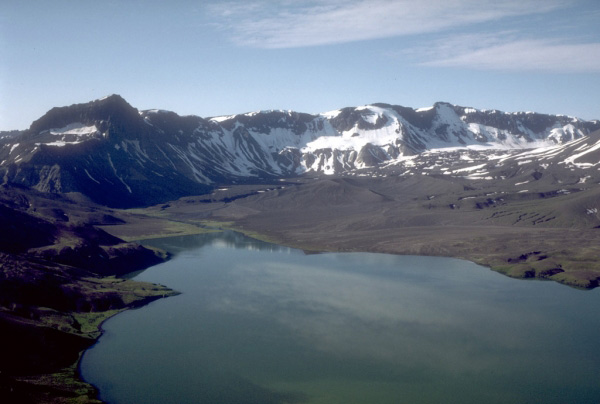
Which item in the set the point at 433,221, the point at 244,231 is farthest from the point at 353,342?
the point at 244,231

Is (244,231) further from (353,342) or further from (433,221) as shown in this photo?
(353,342)

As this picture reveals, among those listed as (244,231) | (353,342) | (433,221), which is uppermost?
(433,221)

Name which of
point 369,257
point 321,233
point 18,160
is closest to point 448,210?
point 321,233

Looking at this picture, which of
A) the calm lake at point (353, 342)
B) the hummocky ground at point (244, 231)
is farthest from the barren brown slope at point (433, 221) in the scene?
the calm lake at point (353, 342)

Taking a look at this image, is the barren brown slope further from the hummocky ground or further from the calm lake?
the calm lake

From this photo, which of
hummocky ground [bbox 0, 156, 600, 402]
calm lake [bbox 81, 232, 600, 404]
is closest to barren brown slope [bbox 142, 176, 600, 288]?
hummocky ground [bbox 0, 156, 600, 402]

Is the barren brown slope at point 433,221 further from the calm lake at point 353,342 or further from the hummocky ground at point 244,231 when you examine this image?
the calm lake at point 353,342

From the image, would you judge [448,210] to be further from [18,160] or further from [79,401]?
[18,160]

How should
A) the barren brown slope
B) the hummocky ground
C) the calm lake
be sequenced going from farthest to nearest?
the barren brown slope → the hummocky ground → the calm lake
